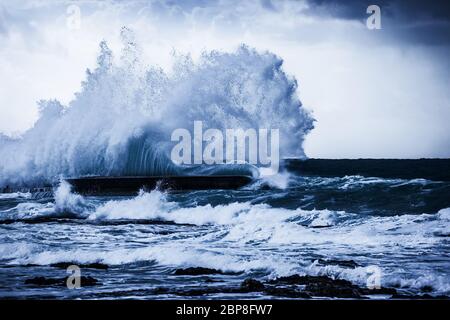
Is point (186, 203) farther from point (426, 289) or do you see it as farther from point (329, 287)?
point (426, 289)

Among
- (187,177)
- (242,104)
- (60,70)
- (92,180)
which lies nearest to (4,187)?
(92,180)

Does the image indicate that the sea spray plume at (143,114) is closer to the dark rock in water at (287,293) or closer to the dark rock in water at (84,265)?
the dark rock in water at (84,265)

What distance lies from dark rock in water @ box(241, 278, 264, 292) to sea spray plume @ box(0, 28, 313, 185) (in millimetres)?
1665

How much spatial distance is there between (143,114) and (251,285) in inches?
114

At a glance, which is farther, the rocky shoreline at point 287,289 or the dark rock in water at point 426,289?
the dark rock in water at point 426,289

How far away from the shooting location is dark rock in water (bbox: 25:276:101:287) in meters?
5.57

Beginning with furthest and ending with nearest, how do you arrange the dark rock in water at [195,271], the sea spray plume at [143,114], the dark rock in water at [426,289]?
the sea spray plume at [143,114] < the dark rock in water at [195,271] < the dark rock in water at [426,289]

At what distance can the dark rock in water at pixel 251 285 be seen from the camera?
5.33m

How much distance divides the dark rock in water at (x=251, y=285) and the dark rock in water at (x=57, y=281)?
49.7 inches

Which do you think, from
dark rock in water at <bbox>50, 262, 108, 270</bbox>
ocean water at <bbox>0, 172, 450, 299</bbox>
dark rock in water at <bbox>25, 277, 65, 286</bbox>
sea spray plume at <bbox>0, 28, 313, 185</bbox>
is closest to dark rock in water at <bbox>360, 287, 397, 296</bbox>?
ocean water at <bbox>0, 172, 450, 299</bbox>

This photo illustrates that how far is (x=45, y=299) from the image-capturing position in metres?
5.18

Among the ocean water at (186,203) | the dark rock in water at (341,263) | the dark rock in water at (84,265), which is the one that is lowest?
the dark rock in water at (84,265)

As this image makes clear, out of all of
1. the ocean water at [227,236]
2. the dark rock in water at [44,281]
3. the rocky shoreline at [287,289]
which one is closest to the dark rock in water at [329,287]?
the rocky shoreline at [287,289]
